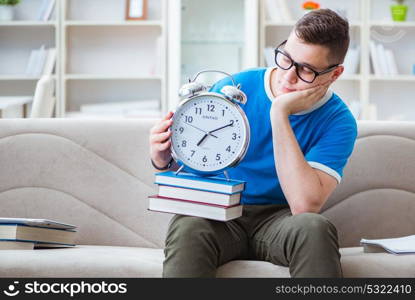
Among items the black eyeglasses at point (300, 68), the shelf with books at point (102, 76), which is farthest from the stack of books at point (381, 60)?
the black eyeglasses at point (300, 68)

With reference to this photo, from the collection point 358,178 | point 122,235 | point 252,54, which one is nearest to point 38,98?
point 122,235

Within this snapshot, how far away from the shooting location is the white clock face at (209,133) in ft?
5.92

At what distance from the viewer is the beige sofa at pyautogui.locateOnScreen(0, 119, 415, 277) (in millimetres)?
2311

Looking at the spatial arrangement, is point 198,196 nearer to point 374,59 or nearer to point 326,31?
point 326,31

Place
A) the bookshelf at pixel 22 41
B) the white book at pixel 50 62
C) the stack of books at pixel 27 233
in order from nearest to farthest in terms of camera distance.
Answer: the stack of books at pixel 27 233, the white book at pixel 50 62, the bookshelf at pixel 22 41

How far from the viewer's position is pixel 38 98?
3406 mm

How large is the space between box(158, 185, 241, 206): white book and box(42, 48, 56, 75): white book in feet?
12.4

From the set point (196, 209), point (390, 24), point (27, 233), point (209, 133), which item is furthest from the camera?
point (390, 24)

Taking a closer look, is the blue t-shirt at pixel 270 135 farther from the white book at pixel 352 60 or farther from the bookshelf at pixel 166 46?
the white book at pixel 352 60

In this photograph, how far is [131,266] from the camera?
1830mm

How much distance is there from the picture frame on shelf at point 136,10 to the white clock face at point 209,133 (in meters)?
3.76

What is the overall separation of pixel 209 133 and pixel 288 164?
9.1 inches

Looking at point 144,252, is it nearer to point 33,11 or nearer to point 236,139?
point 236,139

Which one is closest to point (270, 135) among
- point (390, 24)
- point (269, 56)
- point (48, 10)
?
point (269, 56)
